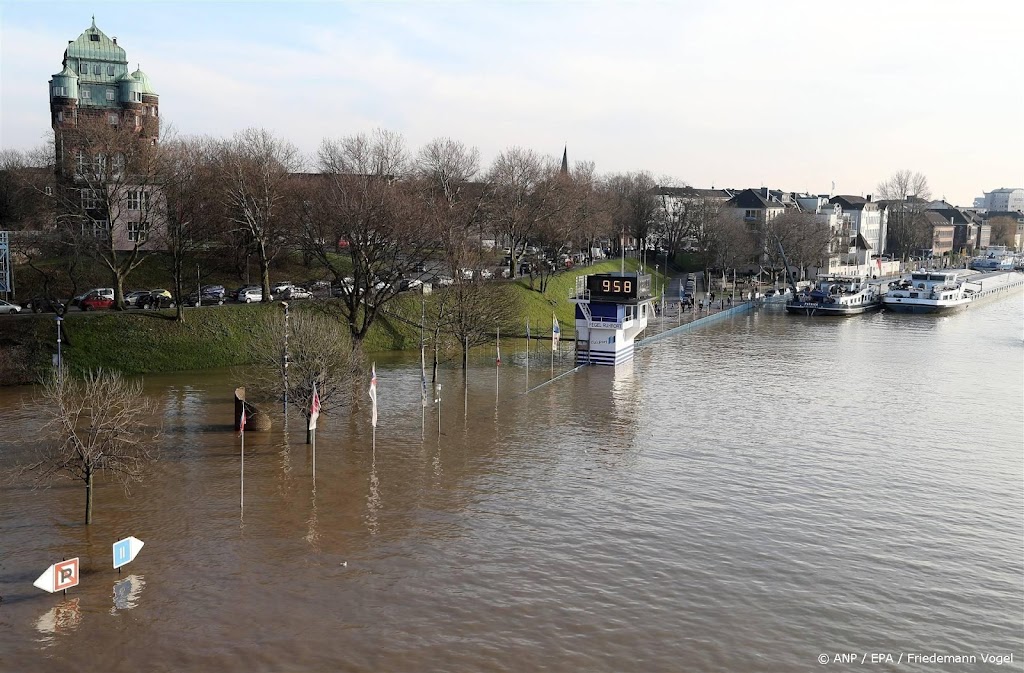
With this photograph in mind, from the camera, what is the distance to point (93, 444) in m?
25.2

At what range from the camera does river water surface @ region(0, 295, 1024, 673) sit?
1916 cm

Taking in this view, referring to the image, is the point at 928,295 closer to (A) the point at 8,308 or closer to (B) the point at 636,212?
(B) the point at 636,212

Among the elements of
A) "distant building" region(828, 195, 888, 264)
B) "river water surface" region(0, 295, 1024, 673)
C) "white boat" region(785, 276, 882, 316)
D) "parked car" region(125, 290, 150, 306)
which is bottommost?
"river water surface" region(0, 295, 1024, 673)

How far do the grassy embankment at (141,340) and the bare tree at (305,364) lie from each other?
274 inches

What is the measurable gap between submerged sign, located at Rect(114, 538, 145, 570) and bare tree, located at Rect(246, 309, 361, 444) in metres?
11.8

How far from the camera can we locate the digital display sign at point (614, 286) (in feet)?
181

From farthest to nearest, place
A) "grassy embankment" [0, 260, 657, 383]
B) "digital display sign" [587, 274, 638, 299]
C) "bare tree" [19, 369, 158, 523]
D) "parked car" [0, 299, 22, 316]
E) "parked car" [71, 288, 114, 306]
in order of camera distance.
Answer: "digital display sign" [587, 274, 638, 299], "parked car" [71, 288, 114, 306], "parked car" [0, 299, 22, 316], "grassy embankment" [0, 260, 657, 383], "bare tree" [19, 369, 158, 523]

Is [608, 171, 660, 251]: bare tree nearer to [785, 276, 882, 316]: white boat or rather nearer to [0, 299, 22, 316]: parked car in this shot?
[785, 276, 882, 316]: white boat

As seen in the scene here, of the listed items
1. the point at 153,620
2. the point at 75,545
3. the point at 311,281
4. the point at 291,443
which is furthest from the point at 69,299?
the point at 153,620

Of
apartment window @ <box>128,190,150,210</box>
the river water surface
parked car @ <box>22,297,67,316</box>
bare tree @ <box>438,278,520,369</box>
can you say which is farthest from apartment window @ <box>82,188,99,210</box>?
bare tree @ <box>438,278,520,369</box>

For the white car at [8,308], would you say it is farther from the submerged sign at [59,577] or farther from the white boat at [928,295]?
the white boat at [928,295]

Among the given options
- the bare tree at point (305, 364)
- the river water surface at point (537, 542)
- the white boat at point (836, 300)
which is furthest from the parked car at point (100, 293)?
the white boat at point (836, 300)

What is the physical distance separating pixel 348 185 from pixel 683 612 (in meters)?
37.7

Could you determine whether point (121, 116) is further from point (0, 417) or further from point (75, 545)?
point (75, 545)
